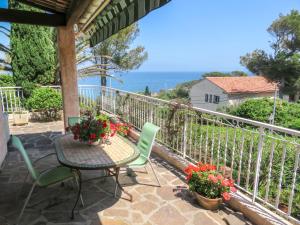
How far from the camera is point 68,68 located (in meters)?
5.24

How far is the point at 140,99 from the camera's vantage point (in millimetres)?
5543

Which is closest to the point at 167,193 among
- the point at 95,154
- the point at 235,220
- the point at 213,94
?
the point at 235,220

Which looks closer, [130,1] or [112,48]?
[130,1]

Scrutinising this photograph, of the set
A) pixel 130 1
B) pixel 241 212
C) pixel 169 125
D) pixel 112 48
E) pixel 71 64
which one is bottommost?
pixel 241 212

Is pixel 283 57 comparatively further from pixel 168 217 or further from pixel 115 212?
pixel 115 212

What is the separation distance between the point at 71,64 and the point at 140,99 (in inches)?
66.7

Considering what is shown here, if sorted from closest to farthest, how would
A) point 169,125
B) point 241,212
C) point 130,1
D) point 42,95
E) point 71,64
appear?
point 130,1 → point 241,212 → point 169,125 → point 71,64 → point 42,95

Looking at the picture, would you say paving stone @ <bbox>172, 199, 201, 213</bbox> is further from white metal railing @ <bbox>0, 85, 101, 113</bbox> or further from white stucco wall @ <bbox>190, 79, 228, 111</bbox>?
white stucco wall @ <bbox>190, 79, 228, 111</bbox>

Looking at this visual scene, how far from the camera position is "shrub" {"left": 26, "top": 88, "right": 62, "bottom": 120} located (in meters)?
7.43

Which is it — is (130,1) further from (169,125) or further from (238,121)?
(169,125)

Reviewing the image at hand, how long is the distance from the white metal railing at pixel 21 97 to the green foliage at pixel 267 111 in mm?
19720

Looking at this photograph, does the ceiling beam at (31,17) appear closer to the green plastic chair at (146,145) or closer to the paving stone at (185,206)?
the green plastic chair at (146,145)

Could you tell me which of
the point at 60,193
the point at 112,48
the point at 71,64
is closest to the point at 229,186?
the point at 60,193

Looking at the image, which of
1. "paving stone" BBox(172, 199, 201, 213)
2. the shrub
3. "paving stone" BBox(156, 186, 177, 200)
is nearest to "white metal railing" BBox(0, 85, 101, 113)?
the shrub
